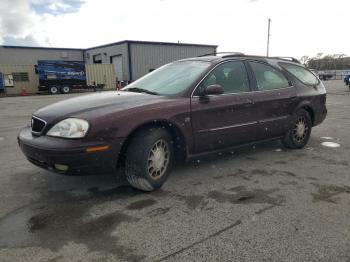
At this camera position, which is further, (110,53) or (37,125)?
(110,53)

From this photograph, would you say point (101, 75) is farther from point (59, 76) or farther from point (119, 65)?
point (119, 65)

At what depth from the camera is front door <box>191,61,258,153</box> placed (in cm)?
398

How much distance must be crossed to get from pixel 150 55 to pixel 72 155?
106ft

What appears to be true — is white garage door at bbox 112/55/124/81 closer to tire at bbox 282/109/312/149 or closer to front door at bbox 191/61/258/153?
tire at bbox 282/109/312/149

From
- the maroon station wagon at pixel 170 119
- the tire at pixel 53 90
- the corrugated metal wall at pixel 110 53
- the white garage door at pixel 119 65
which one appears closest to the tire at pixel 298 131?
the maroon station wagon at pixel 170 119

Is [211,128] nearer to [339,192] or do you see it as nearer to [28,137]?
[339,192]

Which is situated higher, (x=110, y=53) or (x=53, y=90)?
(x=110, y=53)

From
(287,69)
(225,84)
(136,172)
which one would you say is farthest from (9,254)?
(287,69)

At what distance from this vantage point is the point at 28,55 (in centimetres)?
3728

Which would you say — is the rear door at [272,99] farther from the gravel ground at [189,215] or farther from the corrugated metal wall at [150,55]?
the corrugated metal wall at [150,55]

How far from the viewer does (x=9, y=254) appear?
244 centimetres

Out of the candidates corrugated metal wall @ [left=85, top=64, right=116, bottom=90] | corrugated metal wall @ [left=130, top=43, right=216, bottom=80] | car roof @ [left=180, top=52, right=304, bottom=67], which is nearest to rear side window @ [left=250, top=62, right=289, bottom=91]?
car roof @ [left=180, top=52, right=304, bottom=67]

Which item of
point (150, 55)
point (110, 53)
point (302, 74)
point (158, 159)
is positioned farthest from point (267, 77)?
point (110, 53)

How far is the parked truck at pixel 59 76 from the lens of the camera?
2636 centimetres
